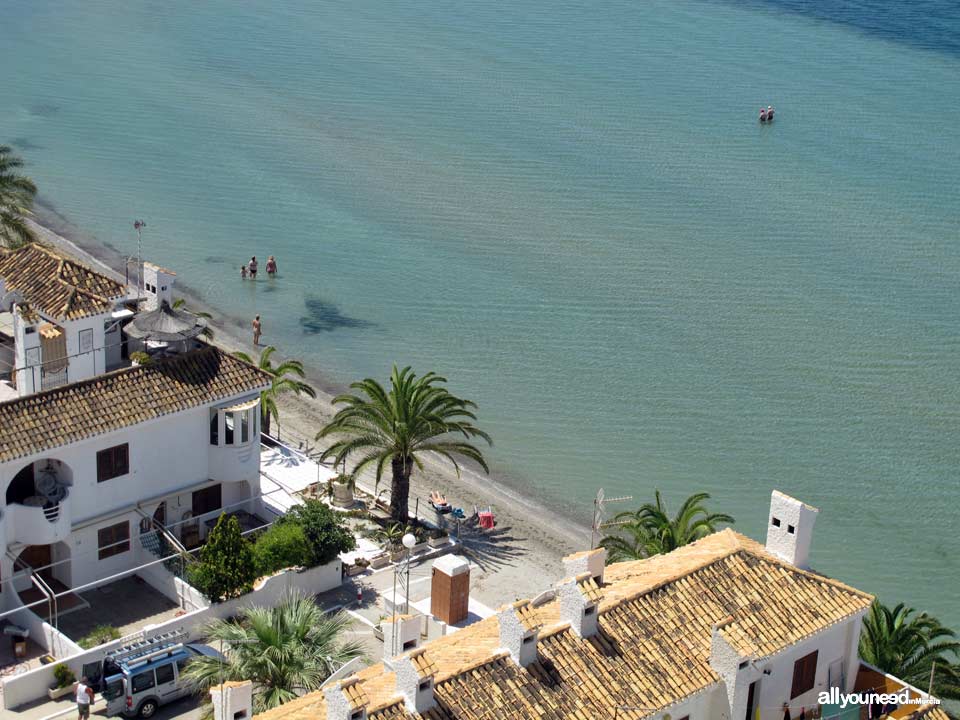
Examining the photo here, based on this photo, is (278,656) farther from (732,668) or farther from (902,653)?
(902,653)

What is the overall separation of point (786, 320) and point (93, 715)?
44149mm

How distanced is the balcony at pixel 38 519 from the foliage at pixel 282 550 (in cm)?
520

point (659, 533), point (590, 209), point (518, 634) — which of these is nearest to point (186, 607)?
point (659, 533)

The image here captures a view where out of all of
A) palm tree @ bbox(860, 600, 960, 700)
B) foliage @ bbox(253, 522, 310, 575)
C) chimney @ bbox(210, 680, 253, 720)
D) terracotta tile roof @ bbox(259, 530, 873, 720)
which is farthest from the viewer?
foliage @ bbox(253, 522, 310, 575)

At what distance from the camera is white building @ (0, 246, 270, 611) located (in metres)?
39.4

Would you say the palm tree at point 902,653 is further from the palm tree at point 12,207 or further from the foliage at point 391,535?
the palm tree at point 12,207

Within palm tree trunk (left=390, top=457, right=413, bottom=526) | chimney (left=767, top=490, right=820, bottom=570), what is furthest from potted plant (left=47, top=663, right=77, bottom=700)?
chimney (left=767, top=490, right=820, bottom=570)

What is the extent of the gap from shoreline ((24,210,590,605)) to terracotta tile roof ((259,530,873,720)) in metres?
11.4

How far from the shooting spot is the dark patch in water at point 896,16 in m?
120

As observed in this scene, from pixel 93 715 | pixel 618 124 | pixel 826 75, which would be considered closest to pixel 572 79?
pixel 618 124

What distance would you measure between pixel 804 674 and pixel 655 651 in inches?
157

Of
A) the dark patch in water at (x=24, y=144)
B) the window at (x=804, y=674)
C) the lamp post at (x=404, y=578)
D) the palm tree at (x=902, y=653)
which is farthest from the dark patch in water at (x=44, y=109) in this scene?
the window at (x=804, y=674)

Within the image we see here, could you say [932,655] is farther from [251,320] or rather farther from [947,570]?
[251,320]

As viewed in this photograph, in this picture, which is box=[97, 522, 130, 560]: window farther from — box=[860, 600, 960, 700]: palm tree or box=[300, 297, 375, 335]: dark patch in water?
box=[300, 297, 375, 335]: dark patch in water
